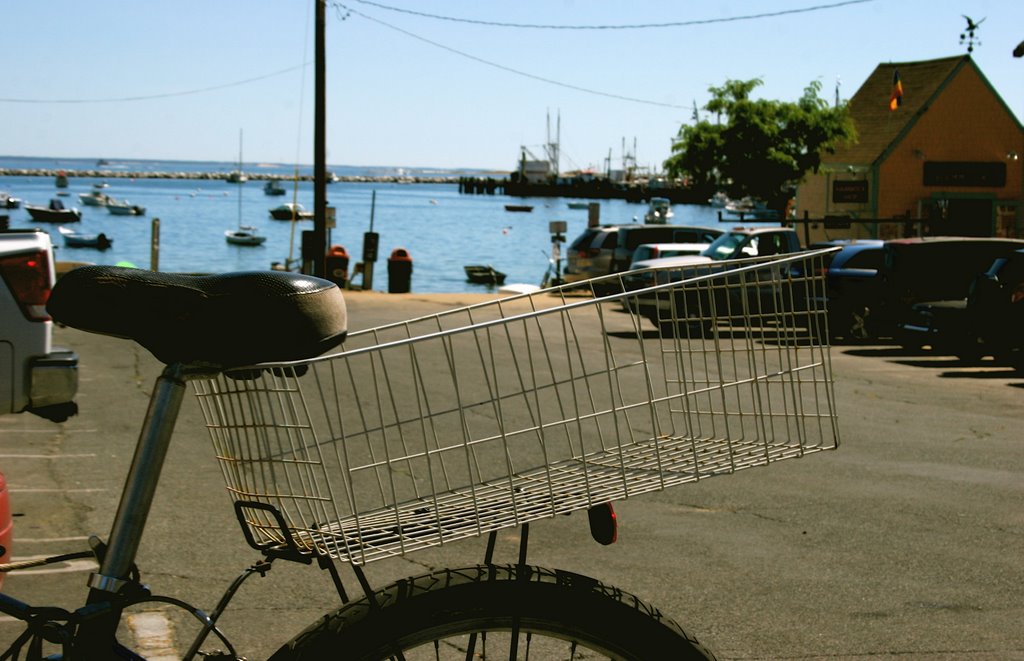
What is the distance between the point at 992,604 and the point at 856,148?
3995cm

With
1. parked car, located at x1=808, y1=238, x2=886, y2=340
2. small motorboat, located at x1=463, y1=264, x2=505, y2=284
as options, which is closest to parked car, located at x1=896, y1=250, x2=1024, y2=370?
parked car, located at x1=808, y1=238, x2=886, y2=340

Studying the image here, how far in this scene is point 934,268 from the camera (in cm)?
1764

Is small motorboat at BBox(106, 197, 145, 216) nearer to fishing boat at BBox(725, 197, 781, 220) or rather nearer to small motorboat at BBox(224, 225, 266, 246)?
small motorboat at BBox(224, 225, 266, 246)

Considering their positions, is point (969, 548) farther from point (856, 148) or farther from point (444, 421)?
point (856, 148)

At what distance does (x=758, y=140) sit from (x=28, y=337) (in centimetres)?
3414

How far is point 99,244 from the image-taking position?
2709 inches

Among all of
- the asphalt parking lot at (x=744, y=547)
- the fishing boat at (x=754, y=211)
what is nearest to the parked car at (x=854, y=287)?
the asphalt parking lot at (x=744, y=547)

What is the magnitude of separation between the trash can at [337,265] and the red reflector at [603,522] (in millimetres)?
26575

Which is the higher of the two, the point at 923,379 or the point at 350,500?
the point at 350,500

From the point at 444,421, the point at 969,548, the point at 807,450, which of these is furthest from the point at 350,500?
the point at 444,421

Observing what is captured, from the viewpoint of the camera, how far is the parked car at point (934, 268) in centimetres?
1756

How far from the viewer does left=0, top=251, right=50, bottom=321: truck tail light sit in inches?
258

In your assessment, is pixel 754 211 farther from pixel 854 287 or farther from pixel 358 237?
pixel 854 287

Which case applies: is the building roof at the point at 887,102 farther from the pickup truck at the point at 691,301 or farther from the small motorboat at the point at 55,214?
the small motorboat at the point at 55,214
